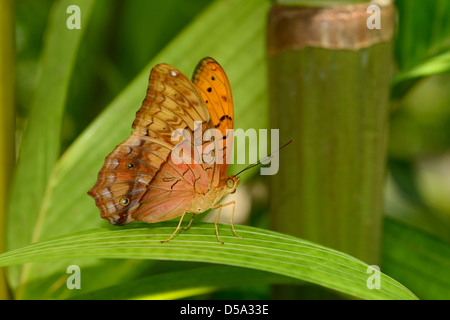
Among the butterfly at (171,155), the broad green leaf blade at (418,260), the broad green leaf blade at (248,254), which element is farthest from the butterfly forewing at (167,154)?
the broad green leaf blade at (418,260)

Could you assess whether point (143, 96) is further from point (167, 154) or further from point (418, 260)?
point (418, 260)

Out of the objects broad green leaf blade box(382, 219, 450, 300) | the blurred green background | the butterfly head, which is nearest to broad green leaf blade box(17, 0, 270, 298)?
the blurred green background

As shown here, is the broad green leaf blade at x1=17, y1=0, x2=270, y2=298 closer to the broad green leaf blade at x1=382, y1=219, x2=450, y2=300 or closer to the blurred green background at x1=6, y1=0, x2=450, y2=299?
the blurred green background at x1=6, y1=0, x2=450, y2=299

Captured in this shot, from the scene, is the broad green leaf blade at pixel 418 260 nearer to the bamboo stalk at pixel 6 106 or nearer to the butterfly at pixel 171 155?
the butterfly at pixel 171 155

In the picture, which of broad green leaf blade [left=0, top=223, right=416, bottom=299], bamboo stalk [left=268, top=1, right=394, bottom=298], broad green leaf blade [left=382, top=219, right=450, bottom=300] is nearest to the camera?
broad green leaf blade [left=0, top=223, right=416, bottom=299]

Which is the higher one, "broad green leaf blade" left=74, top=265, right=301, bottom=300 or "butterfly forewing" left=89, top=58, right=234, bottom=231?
"butterfly forewing" left=89, top=58, right=234, bottom=231

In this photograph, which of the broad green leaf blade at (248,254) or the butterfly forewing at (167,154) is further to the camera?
the butterfly forewing at (167,154)
